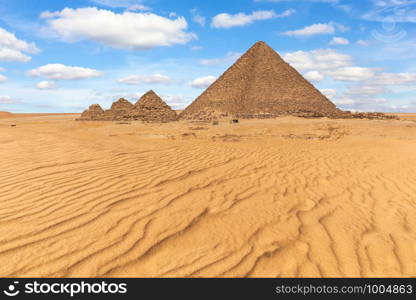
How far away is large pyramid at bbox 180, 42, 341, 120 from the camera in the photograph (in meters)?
34.5

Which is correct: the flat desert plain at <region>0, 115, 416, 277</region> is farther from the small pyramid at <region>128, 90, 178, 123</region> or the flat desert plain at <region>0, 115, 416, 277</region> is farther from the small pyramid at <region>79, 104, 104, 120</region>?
the small pyramid at <region>79, 104, 104, 120</region>

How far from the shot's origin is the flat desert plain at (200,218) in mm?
2354

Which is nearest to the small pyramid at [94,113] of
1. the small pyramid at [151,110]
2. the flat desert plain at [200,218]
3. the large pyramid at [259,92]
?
the small pyramid at [151,110]

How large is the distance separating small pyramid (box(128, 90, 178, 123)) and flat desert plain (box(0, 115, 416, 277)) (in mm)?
24823

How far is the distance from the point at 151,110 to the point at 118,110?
4571 millimetres

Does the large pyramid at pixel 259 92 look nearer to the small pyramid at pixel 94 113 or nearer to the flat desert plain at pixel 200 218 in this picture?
the small pyramid at pixel 94 113

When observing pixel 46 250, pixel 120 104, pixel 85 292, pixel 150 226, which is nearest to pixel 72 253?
pixel 46 250

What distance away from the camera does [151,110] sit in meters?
31.4

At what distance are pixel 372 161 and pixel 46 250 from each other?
681cm

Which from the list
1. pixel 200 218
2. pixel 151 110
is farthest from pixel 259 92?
pixel 200 218

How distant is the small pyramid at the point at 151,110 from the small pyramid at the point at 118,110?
140 centimetres

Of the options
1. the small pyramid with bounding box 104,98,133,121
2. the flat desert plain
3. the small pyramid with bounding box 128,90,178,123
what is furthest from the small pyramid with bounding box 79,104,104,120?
the flat desert plain

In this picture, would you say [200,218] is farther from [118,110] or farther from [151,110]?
[118,110]

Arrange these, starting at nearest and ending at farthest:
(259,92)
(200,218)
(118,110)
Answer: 1. (200,218)
2. (118,110)
3. (259,92)
